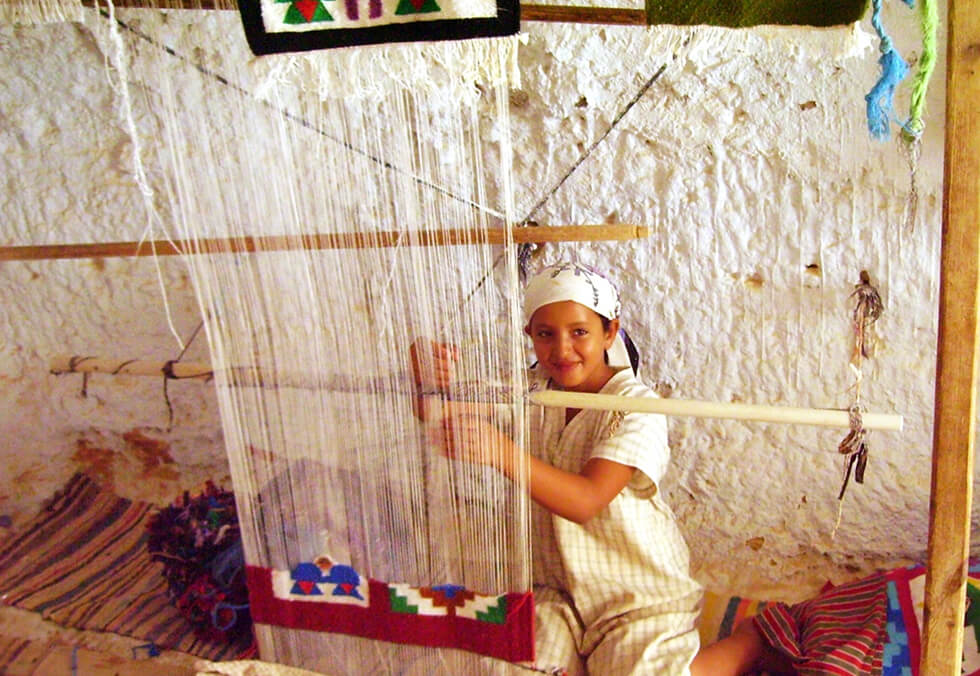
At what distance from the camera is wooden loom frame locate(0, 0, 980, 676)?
97 cm

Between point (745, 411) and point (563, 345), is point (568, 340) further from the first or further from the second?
point (745, 411)

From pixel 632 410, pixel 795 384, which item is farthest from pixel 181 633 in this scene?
pixel 795 384

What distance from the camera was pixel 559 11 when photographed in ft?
3.60

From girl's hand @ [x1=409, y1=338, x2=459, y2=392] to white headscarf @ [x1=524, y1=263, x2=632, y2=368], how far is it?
329 millimetres

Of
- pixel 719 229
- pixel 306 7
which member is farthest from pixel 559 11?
pixel 719 229

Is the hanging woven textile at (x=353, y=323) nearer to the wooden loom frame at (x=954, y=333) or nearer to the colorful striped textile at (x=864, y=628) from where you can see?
the wooden loom frame at (x=954, y=333)

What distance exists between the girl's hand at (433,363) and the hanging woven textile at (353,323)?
0.02 m

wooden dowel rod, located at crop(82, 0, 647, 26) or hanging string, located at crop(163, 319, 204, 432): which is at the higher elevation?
wooden dowel rod, located at crop(82, 0, 647, 26)

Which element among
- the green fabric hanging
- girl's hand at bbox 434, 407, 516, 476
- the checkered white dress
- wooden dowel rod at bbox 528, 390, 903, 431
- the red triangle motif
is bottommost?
the checkered white dress

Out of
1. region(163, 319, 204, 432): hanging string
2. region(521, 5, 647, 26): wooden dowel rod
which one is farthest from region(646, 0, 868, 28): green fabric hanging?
region(163, 319, 204, 432): hanging string

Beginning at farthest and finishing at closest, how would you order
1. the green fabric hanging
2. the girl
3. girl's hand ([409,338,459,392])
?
1. the girl
2. girl's hand ([409,338,459,392])
3. the green fabric hanging

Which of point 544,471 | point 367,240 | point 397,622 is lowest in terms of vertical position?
point 397,622

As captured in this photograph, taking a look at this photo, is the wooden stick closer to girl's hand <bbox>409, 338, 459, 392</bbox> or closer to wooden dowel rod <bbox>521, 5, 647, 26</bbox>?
girl's hand <bbox>409, 338, 459, 392</bbox>

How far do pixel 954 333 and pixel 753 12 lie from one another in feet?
1.58
